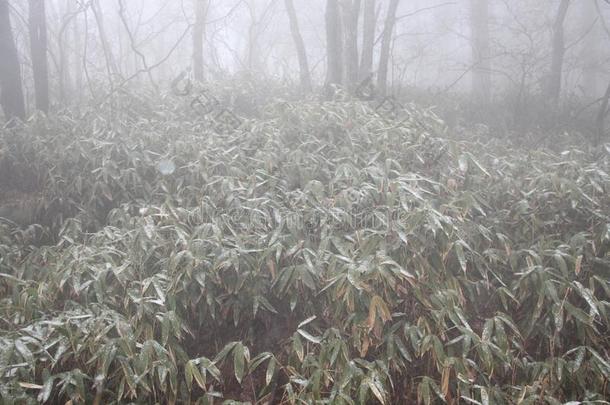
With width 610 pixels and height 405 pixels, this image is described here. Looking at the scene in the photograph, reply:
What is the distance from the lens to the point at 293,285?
325 cm

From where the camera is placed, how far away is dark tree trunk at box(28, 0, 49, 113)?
21.6 feet

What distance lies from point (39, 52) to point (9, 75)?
2.83ft

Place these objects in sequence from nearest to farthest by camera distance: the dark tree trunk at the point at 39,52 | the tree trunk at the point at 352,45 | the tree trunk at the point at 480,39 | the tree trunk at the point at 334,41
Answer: the dark tree trunk at the point at 39,52, the tree trunk at the point at 334,41, the tree trunk at the point at 352,45, the tree trunk at the point at 480,39

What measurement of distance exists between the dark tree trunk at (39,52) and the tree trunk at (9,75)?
473 millimetres

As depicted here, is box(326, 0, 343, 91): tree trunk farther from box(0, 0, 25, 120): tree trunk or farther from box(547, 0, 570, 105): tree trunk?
box(0, 0, 25, 120): tree trunk

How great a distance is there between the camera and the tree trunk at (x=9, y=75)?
19.5ft

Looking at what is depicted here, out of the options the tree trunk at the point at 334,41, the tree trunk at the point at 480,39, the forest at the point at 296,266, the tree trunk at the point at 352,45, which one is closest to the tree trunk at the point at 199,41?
the tree trunk at the point at 334,41

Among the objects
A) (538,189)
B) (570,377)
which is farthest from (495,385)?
(538,189)

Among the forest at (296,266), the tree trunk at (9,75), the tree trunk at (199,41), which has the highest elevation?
the tree trunk at (199,41)

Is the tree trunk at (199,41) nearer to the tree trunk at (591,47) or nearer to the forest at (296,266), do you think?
the forest at (296,266)

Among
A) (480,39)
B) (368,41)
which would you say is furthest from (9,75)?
(480,39)

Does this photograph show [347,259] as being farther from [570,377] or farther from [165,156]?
[165,156]

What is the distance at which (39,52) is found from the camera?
6.68 metres

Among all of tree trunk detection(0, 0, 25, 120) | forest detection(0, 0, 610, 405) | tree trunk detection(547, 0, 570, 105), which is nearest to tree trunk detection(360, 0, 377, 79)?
forest detection(0, 0, 610, 405)
